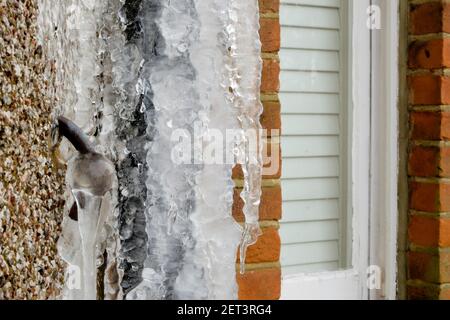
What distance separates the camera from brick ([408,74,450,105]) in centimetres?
189

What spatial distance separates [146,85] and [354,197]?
1015 mm

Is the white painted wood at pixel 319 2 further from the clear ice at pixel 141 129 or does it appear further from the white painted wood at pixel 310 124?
the clear ice at pixel 141 129

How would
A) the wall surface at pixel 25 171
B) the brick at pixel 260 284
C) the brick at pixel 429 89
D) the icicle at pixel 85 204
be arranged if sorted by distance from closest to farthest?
1. the wall surface at pixel 25 171
2. the icicle at pixel 85 204
3. the brick at pixel 260 284
4. the brick at pixel 429 89

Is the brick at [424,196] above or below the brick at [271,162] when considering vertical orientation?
below

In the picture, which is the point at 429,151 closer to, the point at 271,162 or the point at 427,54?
the point at 427,54

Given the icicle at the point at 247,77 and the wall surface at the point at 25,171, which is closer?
the wall surface at the point at 25,171

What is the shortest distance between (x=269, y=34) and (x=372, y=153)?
0.52 meters

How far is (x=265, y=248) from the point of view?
1679 millimetres

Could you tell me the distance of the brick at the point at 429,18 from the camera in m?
1.90

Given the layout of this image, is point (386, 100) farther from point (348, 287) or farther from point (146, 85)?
point (146, 85)

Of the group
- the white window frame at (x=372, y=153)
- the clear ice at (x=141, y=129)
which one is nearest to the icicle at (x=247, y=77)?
the clear ice at (x=141, y=129)

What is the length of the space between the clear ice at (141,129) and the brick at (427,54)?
90 cm

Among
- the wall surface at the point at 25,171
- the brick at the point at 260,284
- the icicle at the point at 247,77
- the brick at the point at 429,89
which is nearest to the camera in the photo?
the wall surface at the point at 25,171
